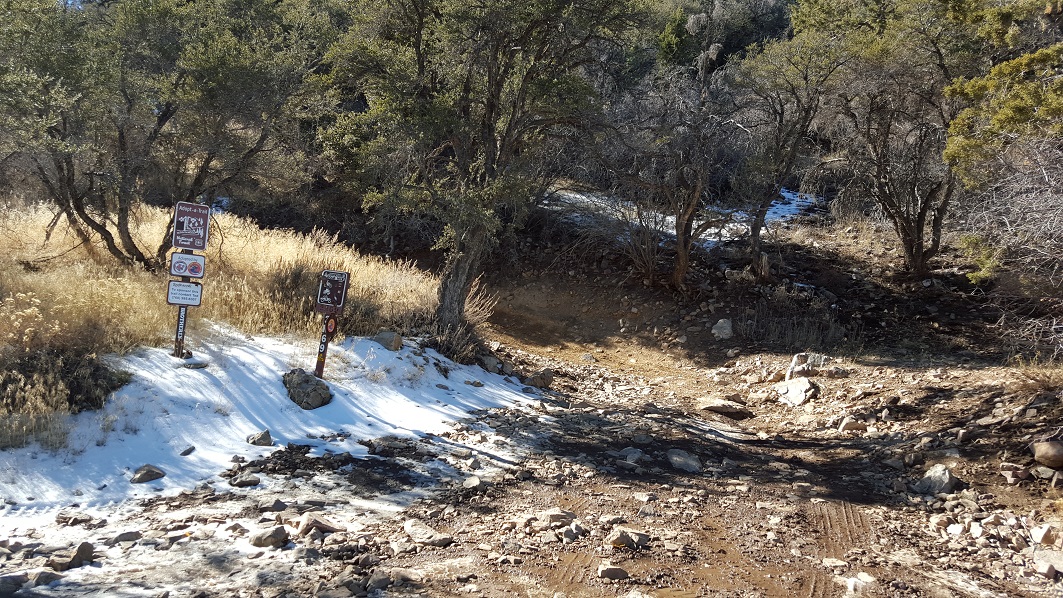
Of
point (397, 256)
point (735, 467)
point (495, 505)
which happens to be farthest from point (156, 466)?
point (397, 256)

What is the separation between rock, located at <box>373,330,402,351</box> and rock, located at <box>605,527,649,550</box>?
5.18 m

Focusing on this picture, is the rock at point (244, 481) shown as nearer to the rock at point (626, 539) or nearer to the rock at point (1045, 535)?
the rock at point (626, 539)

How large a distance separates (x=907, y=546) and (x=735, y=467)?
2058 millimetres

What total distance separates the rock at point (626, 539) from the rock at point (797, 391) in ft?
20.9

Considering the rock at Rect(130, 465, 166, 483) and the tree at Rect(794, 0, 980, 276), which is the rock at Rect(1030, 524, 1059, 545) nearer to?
the rock at Rect(130, 465, 166, 483)

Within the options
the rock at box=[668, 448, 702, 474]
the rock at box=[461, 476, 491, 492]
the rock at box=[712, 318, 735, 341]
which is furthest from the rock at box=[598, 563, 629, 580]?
the rock at box=[712, 318, 735, 341]

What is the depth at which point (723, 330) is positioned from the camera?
15258 mm

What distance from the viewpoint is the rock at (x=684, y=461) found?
6.85 m

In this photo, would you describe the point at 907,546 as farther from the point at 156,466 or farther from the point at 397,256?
the point at 397,256

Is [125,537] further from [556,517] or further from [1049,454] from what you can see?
[1049,454]

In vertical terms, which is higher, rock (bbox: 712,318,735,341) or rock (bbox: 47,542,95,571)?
rock (bbox: 47,542,95,571)

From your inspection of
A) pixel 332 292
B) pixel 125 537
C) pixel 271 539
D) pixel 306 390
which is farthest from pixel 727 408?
pixel 125 537

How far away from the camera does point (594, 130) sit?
36.3 ft

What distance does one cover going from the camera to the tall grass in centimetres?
627
